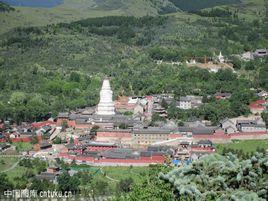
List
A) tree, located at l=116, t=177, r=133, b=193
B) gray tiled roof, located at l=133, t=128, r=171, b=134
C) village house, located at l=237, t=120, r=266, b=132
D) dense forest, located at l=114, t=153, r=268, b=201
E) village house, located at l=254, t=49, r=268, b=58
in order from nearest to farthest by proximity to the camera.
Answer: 1. dense forest, located at l=114, t=153, r=268, b=201
2. tree, located at l=116, t=177, r=133, b=193
3. gray tiled roof, located at l=133, t=128, r=171, b=134
4. village house, located at l=237, t=120, r=266, b=132
5. village house, located at l=254, t=49, r=268, b=58

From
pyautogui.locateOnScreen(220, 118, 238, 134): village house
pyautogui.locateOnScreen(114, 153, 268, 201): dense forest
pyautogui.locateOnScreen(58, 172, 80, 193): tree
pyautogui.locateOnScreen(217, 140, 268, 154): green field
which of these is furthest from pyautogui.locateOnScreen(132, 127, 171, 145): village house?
pyautogui.locateOnScreen(114, 153, 268, 201): dense forest

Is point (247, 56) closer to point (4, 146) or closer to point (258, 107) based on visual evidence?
point (258, 107)

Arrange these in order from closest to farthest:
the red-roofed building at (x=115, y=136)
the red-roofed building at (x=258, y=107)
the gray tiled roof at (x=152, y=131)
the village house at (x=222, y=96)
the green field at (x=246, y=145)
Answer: the green field at (x=246, y=145) < the gray tiled roof at (x=152, y=131) < the red-roofed building at (x=115, y=136) < the red-roofed building at (x=258, y=107) < the village house at (x=222, y=96)

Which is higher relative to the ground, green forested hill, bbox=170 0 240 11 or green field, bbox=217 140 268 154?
green forested hill, bbox=170 0 240 11

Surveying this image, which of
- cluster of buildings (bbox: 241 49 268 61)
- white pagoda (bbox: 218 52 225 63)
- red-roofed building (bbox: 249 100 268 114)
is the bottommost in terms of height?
red-roofed building (bbox: 249 100 268 114)

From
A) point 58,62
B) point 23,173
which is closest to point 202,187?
point 23,173

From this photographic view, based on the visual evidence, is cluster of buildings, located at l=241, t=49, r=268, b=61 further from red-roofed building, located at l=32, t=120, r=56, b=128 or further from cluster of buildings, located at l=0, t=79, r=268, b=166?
red-roofed building, located at l=32, t=120, r=56, b=128

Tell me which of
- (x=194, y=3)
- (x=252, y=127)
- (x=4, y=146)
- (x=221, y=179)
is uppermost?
(x=194, y=3)

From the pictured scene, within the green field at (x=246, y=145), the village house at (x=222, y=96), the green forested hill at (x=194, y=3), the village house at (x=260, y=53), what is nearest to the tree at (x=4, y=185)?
the green field at (x=246, y=145)

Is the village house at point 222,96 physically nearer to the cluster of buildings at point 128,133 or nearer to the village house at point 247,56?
the cluster of buildings at point 128,133

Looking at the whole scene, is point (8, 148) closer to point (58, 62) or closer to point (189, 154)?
point (189, 154)

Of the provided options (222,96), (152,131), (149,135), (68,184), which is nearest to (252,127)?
(152,131)

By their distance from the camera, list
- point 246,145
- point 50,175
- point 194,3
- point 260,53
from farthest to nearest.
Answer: point 194,3 → point 260,53 → point 246,145 → point 50,175

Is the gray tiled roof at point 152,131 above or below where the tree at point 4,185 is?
above
